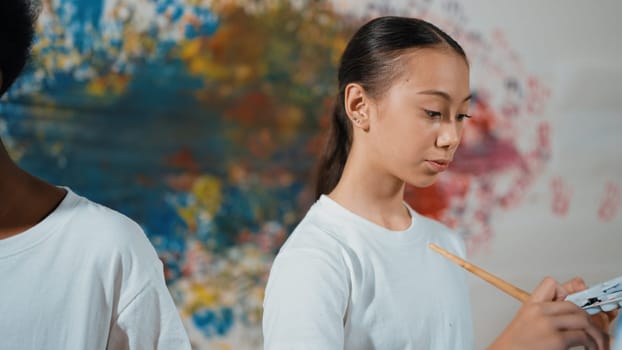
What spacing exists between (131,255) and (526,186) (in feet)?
3.37

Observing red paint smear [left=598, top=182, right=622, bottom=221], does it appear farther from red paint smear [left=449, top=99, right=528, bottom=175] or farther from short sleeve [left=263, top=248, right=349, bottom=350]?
short sleeve [left=263, top=248, right=349, bottom=350]

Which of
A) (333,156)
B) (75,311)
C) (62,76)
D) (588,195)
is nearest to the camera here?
(75,311)

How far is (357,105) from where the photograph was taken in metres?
0.86

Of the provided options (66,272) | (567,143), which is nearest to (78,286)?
(66,272)

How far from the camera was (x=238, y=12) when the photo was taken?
1273 mm

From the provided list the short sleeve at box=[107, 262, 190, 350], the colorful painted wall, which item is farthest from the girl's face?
the colorful painted wall

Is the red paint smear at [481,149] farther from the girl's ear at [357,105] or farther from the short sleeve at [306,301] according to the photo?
the short sleeve at [306,301]

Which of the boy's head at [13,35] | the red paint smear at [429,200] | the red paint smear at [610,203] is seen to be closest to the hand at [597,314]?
the boy's head at [13,35]

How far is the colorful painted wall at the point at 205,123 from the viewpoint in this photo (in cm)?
117

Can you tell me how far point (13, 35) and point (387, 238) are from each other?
0.40 meters

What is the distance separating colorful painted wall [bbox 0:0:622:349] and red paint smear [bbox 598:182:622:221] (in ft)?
1.05

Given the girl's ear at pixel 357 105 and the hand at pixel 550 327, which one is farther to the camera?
the girl's ear at pixel 357 105

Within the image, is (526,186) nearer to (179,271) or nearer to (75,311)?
(179,271)

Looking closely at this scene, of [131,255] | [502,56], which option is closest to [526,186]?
[502,56]
